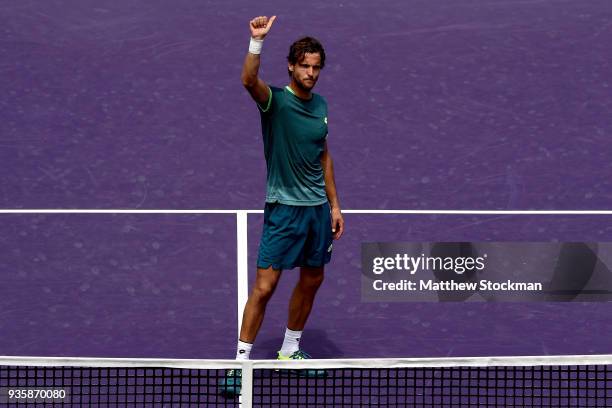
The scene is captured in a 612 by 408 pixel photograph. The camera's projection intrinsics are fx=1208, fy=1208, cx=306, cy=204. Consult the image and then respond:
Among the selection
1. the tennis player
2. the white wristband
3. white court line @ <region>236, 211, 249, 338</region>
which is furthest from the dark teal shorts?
white court line @ <region>236, 211, 249, 338</region>

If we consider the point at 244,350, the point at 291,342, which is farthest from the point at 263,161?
the point at 244,350

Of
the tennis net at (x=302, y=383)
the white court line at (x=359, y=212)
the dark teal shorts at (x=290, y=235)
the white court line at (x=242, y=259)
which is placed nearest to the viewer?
the tennis net at (x=302, y=383)

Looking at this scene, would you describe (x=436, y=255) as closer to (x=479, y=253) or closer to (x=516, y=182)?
(x=479, y=253)

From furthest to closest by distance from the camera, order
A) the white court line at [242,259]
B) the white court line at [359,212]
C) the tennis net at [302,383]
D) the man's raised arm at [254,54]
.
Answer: the white court line at [359,212] → the white court line at [242,259] → the man's raised arm at [254,54] → the tennis net at [302,383]

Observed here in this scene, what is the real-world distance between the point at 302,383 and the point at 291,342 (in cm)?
34

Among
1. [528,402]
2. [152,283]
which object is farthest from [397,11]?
[528,402]

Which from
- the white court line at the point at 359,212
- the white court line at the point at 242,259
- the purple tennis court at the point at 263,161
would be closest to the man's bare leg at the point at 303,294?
the purple tennis court at the point at 263,161

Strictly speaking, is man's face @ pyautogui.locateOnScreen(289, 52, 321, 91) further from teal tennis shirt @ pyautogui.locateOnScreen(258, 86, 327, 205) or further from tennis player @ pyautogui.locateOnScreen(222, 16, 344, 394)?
teal tennis shirt @ pyautogui.locateOnScreen(258, 86, 327, 205)

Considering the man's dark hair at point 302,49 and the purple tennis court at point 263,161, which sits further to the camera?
the purple tennis court at point 263,161

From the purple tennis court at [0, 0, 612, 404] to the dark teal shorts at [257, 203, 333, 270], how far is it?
1.10 meters

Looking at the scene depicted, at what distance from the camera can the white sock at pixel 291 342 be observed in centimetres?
743

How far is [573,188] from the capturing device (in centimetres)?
1055

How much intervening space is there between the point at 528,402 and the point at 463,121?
16.7ft

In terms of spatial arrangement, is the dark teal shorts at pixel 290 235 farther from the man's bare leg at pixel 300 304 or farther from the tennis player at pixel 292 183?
the man's bare leg at pixel 300 304
